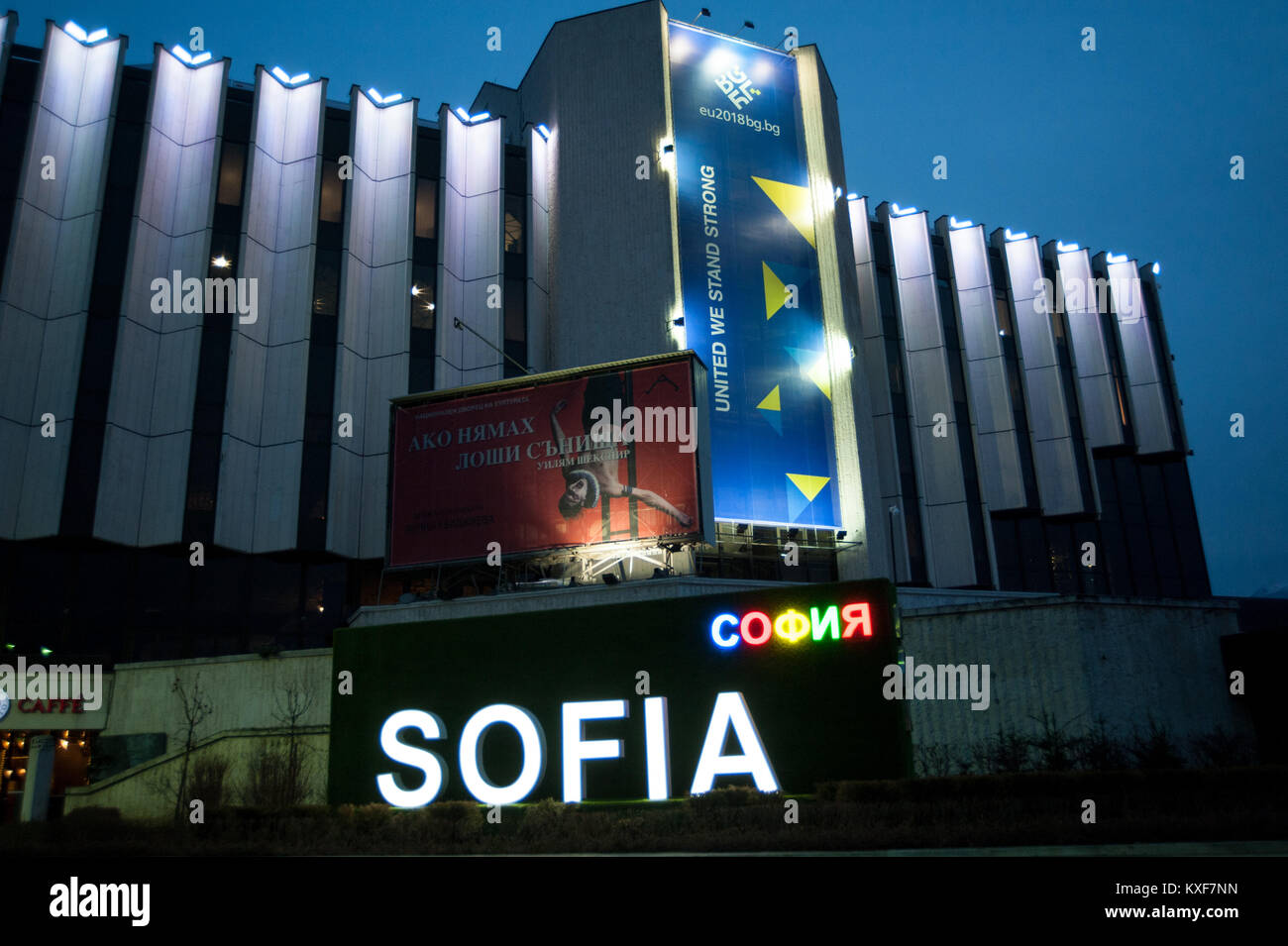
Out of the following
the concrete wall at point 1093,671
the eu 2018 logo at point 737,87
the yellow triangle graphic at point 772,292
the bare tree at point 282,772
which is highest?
the eu 2018 logo at point 737,87

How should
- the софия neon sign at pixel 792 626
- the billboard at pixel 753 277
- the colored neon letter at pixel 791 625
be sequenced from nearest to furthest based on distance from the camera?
1. the софия neon sign at pixel 792 626
2. the colored neon letter at pixel 791 625
3. the billboard at pixel 753 277

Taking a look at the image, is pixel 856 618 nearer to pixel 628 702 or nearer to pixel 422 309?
pixel 628 702

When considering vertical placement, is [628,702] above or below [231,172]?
below

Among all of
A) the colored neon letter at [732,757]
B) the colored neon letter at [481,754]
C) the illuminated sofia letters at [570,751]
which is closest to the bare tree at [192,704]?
the illuminated sofia letters at [570,751]

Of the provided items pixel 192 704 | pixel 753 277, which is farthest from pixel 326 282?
pixel 192 704

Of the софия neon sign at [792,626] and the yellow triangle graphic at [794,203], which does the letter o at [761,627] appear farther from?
the yellow triangle graphic at [794,203]

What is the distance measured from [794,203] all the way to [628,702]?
1016 inches

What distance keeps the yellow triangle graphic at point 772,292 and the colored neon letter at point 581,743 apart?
20930 mm

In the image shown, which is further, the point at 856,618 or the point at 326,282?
the point at 326,282

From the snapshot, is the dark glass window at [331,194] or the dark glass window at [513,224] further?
the dark glass window at [513,224]

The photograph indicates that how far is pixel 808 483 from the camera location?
31.9 metres

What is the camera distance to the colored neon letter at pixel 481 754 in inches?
611
